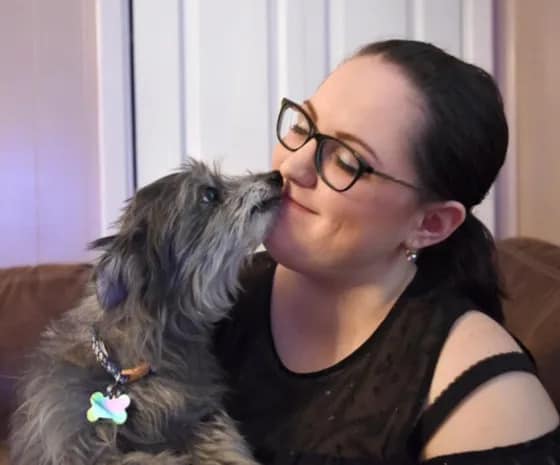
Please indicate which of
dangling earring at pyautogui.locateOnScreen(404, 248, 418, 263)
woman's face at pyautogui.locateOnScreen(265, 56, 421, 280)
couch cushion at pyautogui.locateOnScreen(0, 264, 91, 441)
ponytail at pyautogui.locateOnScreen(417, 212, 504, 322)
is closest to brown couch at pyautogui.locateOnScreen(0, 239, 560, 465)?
couch cushion at pyautogui.locateOnScreen(0, 264, 91, 441)

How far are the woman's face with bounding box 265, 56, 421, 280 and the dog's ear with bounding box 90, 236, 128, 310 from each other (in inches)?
9.4

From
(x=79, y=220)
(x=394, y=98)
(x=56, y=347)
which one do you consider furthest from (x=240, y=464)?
(x=79, y=220)

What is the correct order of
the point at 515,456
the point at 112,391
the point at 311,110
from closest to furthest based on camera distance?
the point at 515,456 → the point at 112,391 → the point at 311,110

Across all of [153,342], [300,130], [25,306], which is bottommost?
[25,306]

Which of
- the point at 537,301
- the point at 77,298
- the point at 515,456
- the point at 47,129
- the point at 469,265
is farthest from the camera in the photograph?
the point at 47,129

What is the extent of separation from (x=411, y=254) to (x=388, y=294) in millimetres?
87

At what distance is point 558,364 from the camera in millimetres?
1589

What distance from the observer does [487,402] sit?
45.3 inches

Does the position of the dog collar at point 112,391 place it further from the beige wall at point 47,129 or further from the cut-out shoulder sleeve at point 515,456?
the beige wall at point 47,129

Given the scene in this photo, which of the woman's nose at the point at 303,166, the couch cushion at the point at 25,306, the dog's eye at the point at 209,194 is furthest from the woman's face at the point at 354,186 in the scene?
the couch cushion at the point at 25,306

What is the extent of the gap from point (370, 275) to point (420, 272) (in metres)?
0.10

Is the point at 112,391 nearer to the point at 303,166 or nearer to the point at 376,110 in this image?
the point at 303,166

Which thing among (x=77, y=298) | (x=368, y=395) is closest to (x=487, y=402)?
(x=368, y=395)

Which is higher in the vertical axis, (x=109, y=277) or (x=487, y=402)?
(x=109, y=277)
